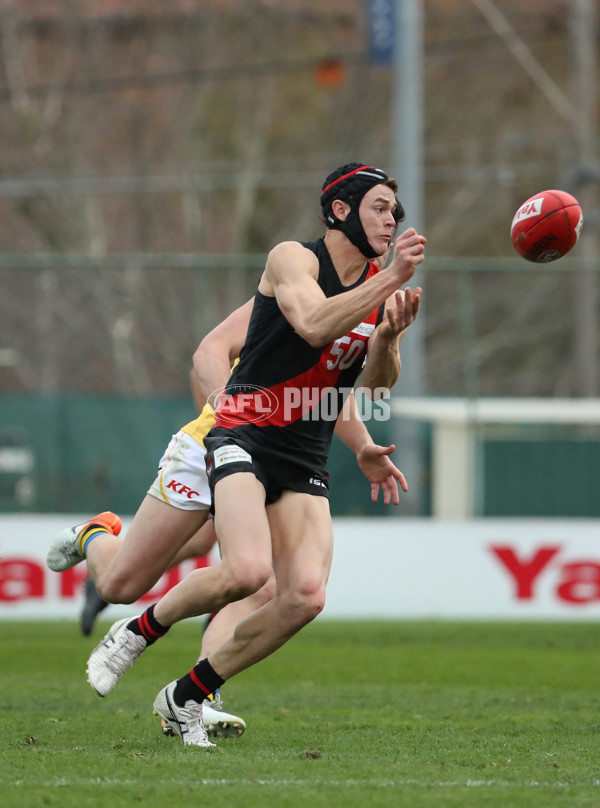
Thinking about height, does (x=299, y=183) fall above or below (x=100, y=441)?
above

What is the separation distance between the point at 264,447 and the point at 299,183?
1769 centimetres

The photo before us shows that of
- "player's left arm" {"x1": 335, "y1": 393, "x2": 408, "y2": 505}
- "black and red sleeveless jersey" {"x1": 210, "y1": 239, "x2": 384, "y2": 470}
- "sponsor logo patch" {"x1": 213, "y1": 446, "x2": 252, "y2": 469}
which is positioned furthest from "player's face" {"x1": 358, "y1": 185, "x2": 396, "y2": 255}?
"sponsor logo patch" {"x1": 213, "y1": 446, "x2": 252, "y2": 469}

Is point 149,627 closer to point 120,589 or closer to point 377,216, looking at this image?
point 120,589

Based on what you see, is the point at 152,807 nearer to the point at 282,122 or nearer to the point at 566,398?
the point at 566,398

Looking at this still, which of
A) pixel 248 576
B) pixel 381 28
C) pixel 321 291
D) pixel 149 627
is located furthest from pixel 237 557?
pixel 381 28

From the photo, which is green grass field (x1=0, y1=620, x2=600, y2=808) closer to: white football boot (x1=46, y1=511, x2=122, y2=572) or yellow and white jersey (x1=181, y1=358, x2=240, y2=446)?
white football boot (x1=46, y1=511, x2=122, y2=572)

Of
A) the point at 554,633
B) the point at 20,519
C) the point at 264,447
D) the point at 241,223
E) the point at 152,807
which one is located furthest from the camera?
the point at 241,223

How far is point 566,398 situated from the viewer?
1474cm

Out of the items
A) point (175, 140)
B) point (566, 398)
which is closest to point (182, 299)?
point (566, 398)

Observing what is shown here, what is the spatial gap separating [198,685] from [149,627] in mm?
365

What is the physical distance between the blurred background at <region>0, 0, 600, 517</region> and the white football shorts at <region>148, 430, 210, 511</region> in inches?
291

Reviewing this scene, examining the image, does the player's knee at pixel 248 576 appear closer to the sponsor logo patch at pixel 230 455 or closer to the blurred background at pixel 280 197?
the sponsor logo patch at pixel 230 455

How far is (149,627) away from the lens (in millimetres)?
5879

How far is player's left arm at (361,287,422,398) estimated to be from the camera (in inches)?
218
